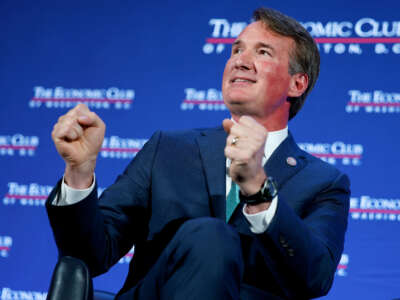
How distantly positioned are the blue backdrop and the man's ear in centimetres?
79

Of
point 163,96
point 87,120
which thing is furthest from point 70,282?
point 163,96

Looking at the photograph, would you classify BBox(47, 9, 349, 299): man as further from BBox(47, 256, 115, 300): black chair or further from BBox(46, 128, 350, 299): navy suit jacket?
BBox(47, 256, 115, 300): black chair

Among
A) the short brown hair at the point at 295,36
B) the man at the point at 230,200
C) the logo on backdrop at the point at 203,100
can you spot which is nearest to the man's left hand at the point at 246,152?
the man at the point at 230,200

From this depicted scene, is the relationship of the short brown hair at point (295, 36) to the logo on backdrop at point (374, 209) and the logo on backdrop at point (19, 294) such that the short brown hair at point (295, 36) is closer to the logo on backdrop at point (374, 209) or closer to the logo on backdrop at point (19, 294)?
the logo on backdrop at point (374, 209)

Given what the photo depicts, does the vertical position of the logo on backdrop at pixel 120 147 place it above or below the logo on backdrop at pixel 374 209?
above

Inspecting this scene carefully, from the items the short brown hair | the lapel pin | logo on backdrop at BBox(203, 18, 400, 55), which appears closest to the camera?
the lapel pin

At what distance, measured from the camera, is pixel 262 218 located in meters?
1.31

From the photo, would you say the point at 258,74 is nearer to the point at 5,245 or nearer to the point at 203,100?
the point at 203,100

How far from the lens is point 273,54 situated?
1902 mm

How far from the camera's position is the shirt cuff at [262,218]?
1.30 meters

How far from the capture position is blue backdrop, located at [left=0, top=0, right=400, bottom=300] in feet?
8.88

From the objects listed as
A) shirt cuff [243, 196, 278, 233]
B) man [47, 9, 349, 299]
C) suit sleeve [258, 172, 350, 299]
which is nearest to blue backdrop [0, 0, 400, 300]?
man [47, 9, 349, 299]

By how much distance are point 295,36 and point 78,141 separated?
0.91 meters

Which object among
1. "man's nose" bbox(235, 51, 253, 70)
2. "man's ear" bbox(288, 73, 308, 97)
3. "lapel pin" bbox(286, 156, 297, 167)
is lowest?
"lapel pin" bbox(286, 156, 297, 167)
